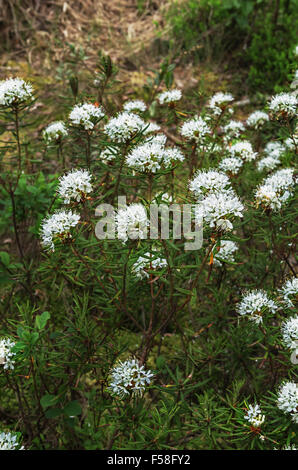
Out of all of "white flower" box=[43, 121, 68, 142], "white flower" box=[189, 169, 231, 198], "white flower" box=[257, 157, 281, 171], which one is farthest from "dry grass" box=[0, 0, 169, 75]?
"white flower" box=[189, 169, 231, 198]

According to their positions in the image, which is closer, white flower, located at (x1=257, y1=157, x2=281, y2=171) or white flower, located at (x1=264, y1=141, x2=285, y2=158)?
white flower, located at (x1=257, y1=157, x2=281, y2=171)

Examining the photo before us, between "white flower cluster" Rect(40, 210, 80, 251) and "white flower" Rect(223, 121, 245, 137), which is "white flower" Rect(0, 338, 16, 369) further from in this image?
"white flower" Rect(223, 121, 245, 137)

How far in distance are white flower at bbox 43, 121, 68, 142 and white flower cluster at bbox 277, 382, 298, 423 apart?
1.76 m

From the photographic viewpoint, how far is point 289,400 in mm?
1556

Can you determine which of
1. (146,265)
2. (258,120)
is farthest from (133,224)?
(258,120)

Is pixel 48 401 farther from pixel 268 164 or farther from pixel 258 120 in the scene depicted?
pixel 258 120

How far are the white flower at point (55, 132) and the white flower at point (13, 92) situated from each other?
402mm

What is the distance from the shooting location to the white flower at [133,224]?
1.49 meters

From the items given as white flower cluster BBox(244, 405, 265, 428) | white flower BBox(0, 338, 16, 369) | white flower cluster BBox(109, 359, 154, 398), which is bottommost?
white flower cluster BBox(244, 405, 265, 428)

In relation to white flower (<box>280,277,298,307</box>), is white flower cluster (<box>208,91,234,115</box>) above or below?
above

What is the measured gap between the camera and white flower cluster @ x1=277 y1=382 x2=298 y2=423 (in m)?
1.53
